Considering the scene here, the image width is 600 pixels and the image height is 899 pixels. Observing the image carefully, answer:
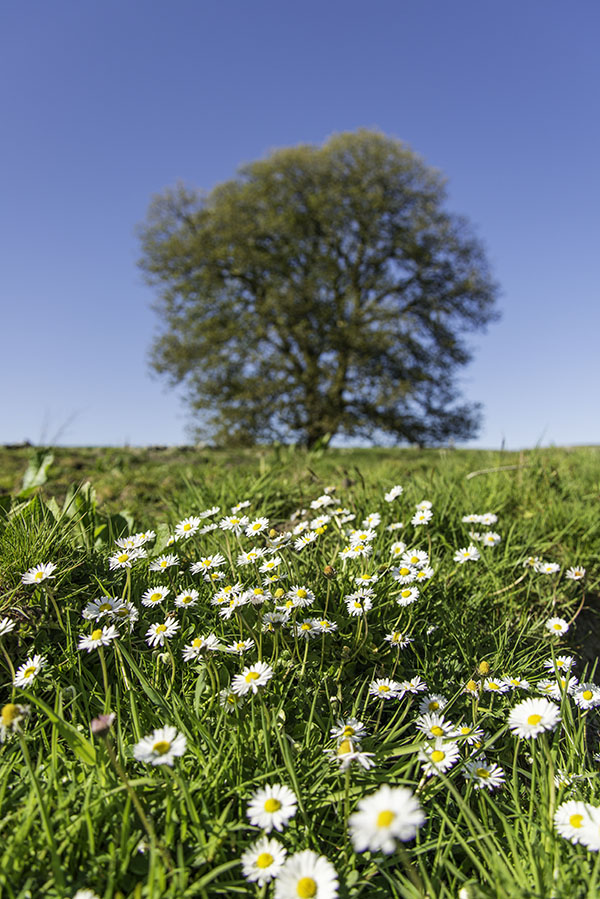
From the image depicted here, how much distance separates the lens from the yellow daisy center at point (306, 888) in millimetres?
1102

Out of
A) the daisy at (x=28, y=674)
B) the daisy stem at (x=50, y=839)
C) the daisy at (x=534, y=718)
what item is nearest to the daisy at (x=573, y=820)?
the daisy at (x=534, y=718)

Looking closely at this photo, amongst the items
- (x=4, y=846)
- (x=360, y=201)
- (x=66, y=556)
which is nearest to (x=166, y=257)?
(x=360, y=201)

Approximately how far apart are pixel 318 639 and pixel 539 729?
2.94 feet

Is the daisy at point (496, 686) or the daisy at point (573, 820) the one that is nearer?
the daisy at point (573, 820)

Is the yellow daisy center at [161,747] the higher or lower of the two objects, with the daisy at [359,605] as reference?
lower

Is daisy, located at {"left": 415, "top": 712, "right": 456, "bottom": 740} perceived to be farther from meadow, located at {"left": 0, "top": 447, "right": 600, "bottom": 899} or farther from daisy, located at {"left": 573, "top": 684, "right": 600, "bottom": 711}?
daisy, located at {"left": 573, "top": 684, "right": 600, "bottom": 711}

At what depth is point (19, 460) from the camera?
22.2 feet

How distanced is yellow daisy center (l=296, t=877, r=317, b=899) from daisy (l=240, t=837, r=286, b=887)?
0.09 metres

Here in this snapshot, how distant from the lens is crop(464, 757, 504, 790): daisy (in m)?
1.54

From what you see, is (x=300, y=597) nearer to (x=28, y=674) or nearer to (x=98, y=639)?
(x=98, y=639)

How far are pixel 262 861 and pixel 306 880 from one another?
156mm

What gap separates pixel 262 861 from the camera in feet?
4.05

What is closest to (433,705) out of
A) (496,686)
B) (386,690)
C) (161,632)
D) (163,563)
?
(386,690)

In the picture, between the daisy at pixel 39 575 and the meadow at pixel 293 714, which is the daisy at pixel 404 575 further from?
the daisy at pixel 39 575
